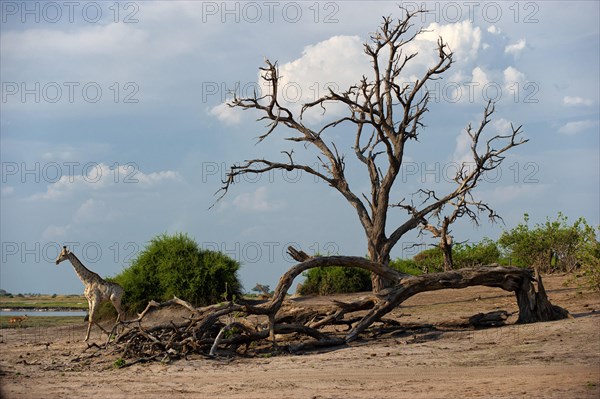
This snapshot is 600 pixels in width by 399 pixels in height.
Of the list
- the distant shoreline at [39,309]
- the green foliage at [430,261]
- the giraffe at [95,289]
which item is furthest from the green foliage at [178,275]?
the distant shoreline at [39,309]

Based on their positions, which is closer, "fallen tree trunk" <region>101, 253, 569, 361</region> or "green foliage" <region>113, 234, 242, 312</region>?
"fallen tree trunk" <region>101, 253, 569, 361</region>

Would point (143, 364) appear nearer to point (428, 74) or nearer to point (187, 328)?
point (187, 328)

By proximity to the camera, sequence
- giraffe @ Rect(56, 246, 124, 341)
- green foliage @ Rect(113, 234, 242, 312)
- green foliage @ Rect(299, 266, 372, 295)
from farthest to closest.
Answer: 1. green foliage @ Rect(299, 266, 372, 295)
2. green foliage @ Rect(113, 234, 242, 312)
3. giraffe @ Rect(56, 246, 124, 341)

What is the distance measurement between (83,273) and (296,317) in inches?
199

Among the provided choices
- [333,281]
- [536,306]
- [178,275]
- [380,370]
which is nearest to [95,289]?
[178,275]

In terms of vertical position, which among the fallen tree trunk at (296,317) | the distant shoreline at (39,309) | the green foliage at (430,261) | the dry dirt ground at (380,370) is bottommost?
the dry dirt ground at (380,370)

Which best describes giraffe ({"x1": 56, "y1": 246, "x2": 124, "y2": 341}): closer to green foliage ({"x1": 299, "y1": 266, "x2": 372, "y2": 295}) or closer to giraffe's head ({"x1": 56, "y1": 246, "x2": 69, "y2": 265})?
giraffe's head ({"x1": 56, "y1": 246, "x2": 69, "y2": 265})

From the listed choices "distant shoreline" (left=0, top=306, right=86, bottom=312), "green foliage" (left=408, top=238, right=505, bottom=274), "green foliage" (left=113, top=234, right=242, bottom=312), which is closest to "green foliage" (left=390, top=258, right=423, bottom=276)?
"green foliage" (left=408, top=238, right=505, bottom=274)

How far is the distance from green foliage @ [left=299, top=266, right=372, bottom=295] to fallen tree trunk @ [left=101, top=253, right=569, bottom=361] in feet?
28.3

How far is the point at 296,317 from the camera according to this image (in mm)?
16203

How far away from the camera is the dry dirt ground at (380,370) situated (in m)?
10.3

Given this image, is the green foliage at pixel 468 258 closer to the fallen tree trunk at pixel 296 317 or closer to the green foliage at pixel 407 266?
the green foliage at pixel 407 266

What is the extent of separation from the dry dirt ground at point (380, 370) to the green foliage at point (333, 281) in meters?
9.16

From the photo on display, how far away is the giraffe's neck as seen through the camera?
17.6 m
